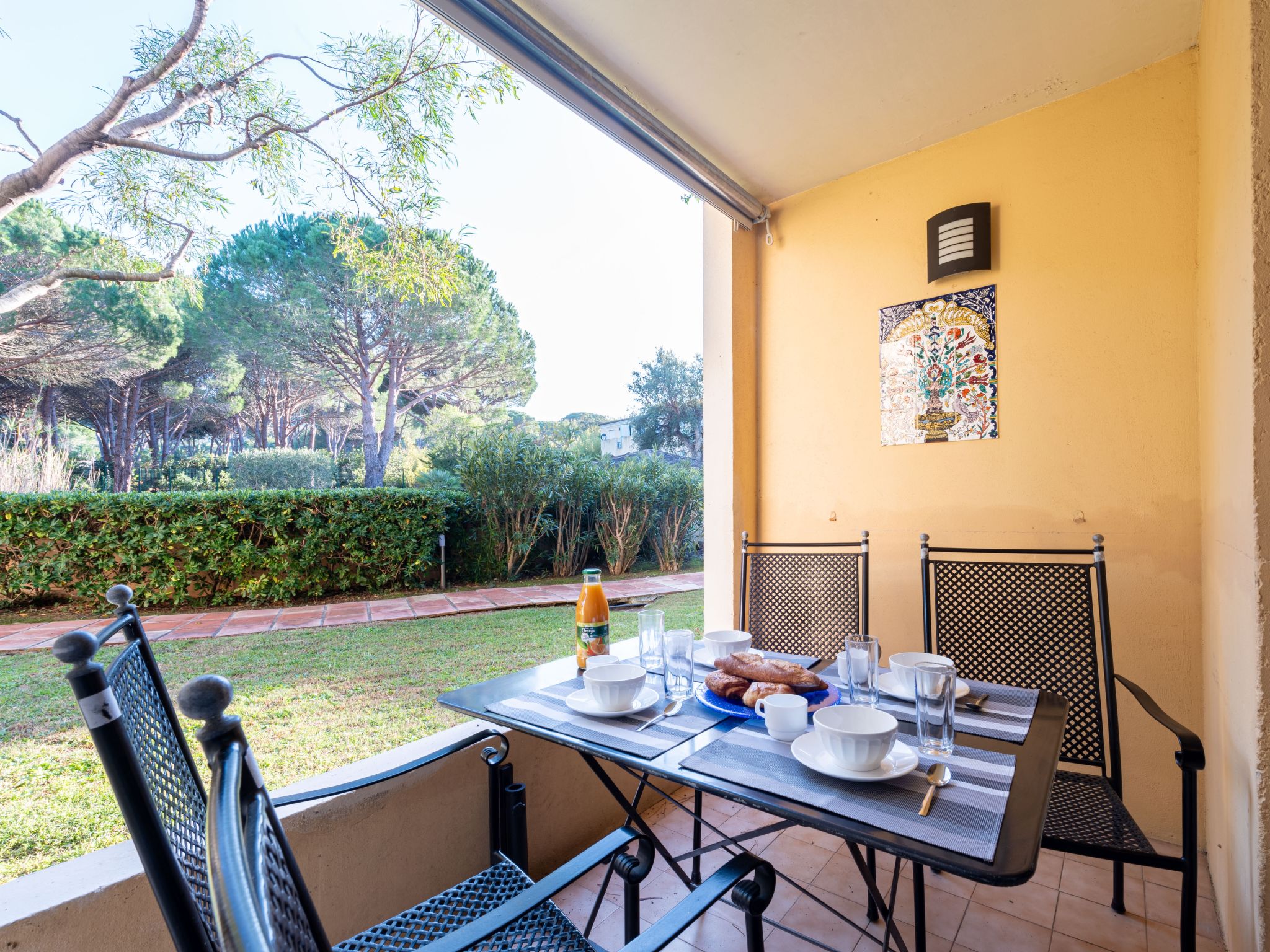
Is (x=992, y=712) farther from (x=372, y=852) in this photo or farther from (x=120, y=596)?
(x=120, y=596)

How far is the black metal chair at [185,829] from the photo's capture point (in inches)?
19.5

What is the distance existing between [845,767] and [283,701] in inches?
106

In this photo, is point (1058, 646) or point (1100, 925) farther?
point (1058, 646)

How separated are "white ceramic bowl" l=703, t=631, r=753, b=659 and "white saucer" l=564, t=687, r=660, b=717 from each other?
0.95 feet

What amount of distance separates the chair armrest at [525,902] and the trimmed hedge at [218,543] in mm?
4758

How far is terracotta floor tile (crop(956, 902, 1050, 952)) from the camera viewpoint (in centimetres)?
150

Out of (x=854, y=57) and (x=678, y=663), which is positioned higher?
(x=854, y=57)

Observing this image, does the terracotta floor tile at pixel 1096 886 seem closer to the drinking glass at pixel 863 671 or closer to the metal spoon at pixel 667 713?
the drinking glass at pixel 863 671

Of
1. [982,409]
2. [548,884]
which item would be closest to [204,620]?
[548,884]

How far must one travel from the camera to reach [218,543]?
4.59m

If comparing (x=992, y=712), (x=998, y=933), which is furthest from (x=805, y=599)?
(x=998, y=933)

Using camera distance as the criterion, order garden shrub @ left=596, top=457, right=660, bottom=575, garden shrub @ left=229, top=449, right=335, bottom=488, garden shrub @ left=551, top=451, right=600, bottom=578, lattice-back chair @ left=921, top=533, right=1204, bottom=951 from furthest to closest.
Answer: garden shrub @ left=229, top=449, right=335, bottom=488 → garden shrub @ left=596, top=457, right=660, bottom=575 → garden shrub @ left=551, top=451, right=600, bottom=578 → lattice-back chair @ left=921, top=533, right=1204, bottom=951

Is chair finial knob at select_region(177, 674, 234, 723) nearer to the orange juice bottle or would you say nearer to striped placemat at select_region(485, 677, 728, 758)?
striped placemat at select_region(485, 677, 728, 758)

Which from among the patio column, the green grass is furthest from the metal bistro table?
the patio column
